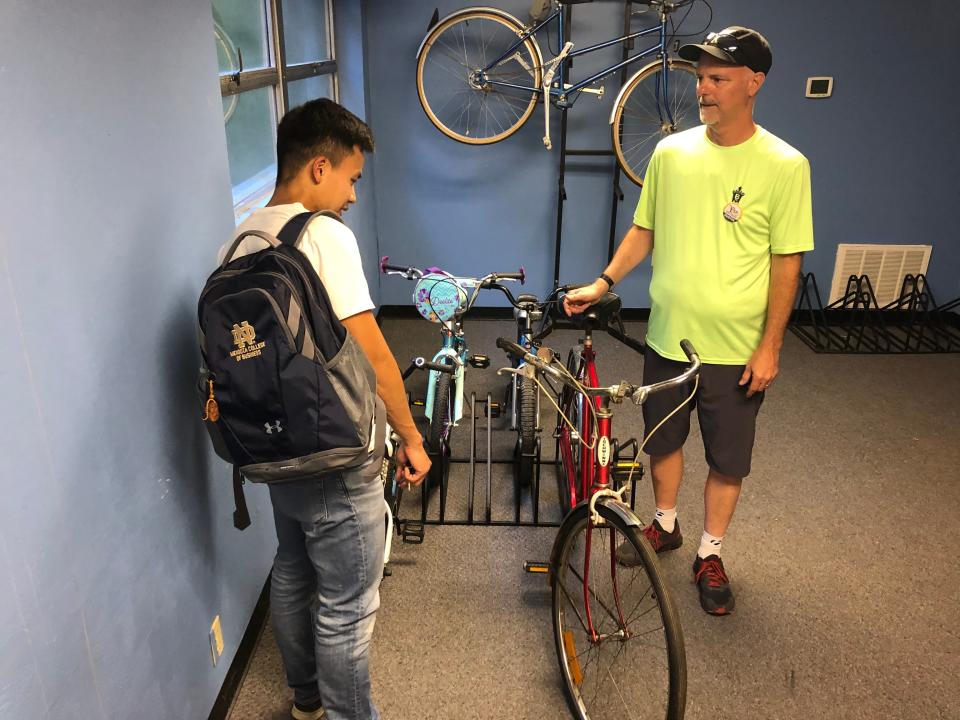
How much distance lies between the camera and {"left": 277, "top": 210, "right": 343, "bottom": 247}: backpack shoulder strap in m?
1.29

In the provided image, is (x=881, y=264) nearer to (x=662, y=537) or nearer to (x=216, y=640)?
(x=662, y=537)

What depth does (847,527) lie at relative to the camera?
260 cm

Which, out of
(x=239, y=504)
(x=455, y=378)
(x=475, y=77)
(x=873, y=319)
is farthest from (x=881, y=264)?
(x=239, y=504)

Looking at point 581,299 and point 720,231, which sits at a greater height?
point 720,231

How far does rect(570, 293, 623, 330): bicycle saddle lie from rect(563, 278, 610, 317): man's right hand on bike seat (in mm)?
12

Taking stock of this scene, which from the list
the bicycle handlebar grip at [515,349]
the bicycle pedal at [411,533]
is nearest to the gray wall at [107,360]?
the bicycle handlebar grip at [515,349]

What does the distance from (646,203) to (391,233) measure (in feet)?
8.83

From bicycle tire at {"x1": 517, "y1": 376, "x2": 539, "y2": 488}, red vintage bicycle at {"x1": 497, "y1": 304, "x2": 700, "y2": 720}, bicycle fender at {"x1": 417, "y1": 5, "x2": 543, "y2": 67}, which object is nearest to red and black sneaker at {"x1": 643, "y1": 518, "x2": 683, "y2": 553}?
red vintage bicycle at {"x1": 497, "y1": 304, "x2": 700, "y2": 720}

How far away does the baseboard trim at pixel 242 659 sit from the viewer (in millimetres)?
1775

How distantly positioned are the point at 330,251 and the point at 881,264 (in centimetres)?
418

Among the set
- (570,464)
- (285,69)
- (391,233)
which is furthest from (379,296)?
(570,464)

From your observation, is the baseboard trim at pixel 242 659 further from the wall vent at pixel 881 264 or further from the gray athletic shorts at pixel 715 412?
the wall vent at pixel 881 264

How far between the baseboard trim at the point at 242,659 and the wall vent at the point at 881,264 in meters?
3.83

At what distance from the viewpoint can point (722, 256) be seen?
6.41ft
